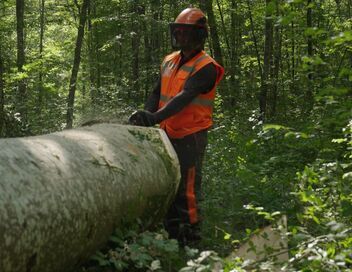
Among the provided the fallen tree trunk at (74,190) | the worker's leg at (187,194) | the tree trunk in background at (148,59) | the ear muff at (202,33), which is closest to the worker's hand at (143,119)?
the fallen tree trunk at (74,190)

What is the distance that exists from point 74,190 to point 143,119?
5.68 ft

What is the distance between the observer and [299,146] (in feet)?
25.2

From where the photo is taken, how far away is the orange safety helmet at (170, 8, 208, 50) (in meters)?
5.13

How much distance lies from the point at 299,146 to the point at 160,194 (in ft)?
11.9

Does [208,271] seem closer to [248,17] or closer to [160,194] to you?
[160,194]

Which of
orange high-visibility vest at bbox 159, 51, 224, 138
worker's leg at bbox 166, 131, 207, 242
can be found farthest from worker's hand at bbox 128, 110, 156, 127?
worker's leg at bbox 166, 131, 207, 242

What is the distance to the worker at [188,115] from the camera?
16.6ft

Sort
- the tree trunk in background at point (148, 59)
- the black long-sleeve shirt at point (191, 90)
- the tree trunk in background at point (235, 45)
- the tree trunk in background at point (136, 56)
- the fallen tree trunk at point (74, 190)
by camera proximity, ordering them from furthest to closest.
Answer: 1. the tree trunk in background at point (235, 45)
2. the tree trunk in background at point (136, 56)
3. the tree trunk in background at point (148, 59)
4. the black long-sleeve shirt at point (191, 90)
5. the fallen tree trunk at point (74, 190)

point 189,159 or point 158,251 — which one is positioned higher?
point 189,159

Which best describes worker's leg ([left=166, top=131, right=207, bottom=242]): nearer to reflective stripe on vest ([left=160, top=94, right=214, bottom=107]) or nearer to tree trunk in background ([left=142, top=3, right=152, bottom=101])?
reflective stripe on vest ([left=160, top=94, right=214, bottom=107])

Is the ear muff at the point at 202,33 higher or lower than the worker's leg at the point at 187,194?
higher

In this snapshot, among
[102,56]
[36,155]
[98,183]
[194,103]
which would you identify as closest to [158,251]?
[98,183]

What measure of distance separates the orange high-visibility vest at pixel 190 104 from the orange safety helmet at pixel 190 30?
0.42 feet

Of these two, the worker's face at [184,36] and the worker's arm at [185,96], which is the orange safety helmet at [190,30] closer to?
the worker's face at [184,36]
